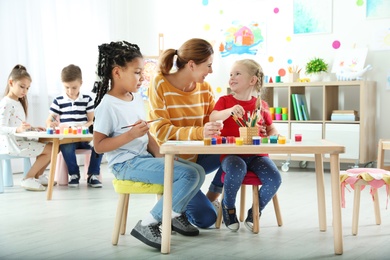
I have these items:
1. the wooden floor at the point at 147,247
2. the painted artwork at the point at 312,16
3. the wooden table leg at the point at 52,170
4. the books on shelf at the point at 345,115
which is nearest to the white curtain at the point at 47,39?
the wooden table leg at the point at 52,170

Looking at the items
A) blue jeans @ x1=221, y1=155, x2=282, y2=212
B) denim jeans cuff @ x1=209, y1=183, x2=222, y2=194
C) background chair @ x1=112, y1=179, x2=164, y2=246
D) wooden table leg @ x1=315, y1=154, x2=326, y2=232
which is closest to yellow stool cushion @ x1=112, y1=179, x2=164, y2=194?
background chair @ x1=112, y1=179, x2=164, y2=246

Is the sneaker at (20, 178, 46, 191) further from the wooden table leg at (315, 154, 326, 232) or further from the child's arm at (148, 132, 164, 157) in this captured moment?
the wooden table leg at (315, 154, 326, 232)

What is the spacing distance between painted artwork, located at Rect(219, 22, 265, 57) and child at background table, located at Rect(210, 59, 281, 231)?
3086 millimetres

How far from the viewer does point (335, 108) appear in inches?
221

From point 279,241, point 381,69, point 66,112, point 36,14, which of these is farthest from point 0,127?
point 381,69

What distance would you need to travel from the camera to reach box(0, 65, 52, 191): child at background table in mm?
4398

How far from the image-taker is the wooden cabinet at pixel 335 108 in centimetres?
524

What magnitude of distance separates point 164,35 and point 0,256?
4400 millimetres

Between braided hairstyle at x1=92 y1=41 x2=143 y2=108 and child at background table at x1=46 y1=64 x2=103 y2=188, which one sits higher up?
braided hairstyle at x1=92 y1=41 x2=143 y2=108

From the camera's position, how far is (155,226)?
2.52 meters

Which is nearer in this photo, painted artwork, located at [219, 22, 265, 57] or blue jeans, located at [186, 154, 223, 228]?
blue jeans, located at [186, 154, 223, 228]

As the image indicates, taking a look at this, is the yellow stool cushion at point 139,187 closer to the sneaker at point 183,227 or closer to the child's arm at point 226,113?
the sneaker at point 183,227

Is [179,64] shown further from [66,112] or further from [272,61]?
[272,61]

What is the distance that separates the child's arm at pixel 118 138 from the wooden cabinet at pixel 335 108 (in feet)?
9.47
